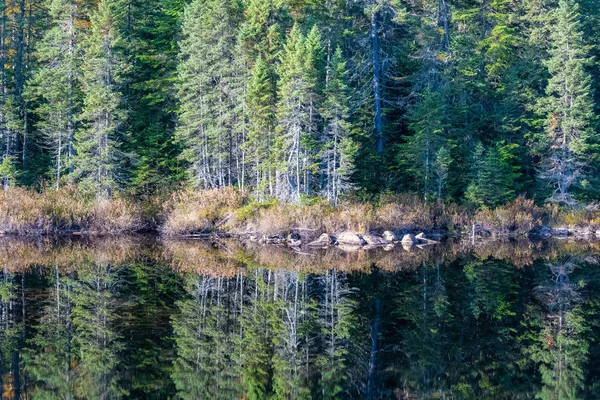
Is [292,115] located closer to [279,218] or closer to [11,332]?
[279,218]

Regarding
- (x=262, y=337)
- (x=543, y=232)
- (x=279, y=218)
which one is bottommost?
(x=262, y=337)

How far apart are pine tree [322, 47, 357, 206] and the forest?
0.37 ft

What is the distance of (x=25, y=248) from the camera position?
88.3ft

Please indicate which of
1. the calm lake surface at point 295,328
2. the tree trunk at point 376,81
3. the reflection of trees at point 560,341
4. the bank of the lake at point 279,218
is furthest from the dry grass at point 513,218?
the reflection of trees at point 560,341

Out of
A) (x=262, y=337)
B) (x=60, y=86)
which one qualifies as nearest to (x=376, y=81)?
(x=60, y=86)

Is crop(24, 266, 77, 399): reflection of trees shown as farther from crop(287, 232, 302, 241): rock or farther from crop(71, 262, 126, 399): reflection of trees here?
crop(287, 232, 302, 241): rock

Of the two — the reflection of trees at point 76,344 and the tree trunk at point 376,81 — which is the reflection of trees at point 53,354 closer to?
the reflection of trees at point 76,344

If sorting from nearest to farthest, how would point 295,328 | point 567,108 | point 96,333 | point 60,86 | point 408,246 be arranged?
point 96,333, point 295,328, point 408,246, point 60,86, point 567,108

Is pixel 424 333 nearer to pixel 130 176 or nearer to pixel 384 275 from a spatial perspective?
pixel 384 275

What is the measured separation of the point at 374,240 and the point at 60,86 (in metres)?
20.9

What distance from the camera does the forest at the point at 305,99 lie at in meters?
34.4

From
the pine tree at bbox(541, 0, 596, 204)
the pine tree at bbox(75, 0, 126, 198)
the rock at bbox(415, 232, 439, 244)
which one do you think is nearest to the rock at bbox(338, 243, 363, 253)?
the rock at bbox(415, 232, 439, 244)

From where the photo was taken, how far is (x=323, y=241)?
101 feet

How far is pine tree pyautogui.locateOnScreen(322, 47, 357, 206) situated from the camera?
32125mm
